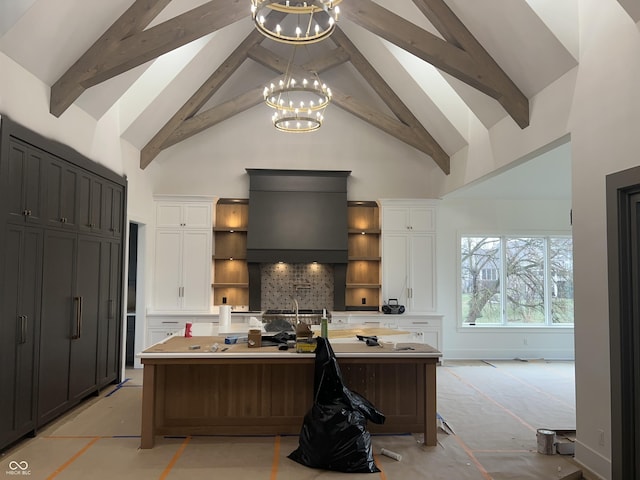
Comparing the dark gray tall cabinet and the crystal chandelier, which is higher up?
the crystal chandelier

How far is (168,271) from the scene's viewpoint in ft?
25.3

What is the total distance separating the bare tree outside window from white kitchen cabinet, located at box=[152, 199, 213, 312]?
450 cm

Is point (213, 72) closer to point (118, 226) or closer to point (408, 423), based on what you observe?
point (118, 226)

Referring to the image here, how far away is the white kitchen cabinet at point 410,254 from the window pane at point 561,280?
7.81 feet

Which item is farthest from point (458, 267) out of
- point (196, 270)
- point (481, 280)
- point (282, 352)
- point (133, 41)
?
point (133, 41)

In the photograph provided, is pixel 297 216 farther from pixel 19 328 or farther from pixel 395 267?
pixel 19 328

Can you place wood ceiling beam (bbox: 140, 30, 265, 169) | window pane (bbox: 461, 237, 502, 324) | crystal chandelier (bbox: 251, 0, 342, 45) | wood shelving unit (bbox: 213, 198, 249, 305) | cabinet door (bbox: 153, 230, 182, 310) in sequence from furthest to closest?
1. window pane (bbox: 461, 237, 502, 324)
2. wood shelving unit (bbox: 213, 198, 249, 305)
3. cabinet door (bbox: 153, 230, 182, 310)
4. wood ceiling beam (bbox: 140, 30, 265, 169)
5. crystal chandelier (bbox: 251, 0, 342, 45)

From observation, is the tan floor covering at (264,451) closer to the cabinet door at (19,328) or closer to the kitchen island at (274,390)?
the kitchen island at (274,390)

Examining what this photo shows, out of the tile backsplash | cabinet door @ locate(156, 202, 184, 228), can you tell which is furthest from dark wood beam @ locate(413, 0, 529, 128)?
cabinet door @ locate(156, 202, 184, 228)

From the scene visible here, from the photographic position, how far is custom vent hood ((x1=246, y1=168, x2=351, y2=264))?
7.89 meters

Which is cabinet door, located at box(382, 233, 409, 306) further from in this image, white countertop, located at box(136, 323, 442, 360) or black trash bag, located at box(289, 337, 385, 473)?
black trash bag, located at box(289, 337, 385, 473)

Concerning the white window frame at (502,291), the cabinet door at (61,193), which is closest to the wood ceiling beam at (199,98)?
the cabinet door at (61,193)

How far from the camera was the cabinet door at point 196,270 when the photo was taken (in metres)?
7.70

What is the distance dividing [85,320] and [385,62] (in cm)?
501
